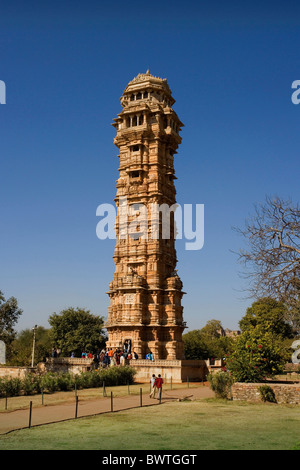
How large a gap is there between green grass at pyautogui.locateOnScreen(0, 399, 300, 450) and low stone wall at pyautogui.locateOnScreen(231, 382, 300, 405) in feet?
3.03

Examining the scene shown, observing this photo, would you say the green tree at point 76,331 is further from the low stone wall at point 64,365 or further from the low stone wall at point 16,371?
the low stone wall at point 16,371

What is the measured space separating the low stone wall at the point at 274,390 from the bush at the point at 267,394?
15 cm

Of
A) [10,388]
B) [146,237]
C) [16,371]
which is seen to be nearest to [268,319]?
[146,237]

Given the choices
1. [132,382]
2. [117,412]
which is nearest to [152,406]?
[117,412]

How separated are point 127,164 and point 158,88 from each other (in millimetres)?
10362

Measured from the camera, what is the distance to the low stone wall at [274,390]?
19109mm

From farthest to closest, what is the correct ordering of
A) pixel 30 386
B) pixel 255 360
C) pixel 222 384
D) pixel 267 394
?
pixel 30 386 < pixel 222 384 < pixel 255 360 < pixel 267 394

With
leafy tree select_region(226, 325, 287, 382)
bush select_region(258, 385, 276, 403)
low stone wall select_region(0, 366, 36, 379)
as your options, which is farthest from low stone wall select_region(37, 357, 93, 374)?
bush select_region(258, 385, 276, 403)

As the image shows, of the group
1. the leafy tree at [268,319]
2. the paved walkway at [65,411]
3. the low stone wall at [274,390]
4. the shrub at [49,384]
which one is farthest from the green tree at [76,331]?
the low stone wall at [274,390]

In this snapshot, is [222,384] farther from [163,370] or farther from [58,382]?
[163,370]

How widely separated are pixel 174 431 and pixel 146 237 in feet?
114

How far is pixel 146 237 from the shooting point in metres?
47.6

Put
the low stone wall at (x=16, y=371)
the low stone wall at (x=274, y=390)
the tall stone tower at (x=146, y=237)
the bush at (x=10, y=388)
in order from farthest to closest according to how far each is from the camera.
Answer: the tall stone tower at (x=146, y=237)
the low stone wall at (x=16, y=371)
the bush at (x=10, y=388)
the low stone wall at (x=274, y=390)
